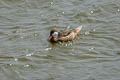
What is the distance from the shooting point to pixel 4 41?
1243 cm

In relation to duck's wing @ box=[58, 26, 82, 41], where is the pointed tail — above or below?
above

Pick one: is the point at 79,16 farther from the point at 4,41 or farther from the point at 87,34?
the point at 4,41

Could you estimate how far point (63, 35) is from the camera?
12.9 m

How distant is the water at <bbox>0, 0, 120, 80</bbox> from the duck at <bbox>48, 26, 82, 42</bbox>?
24 cm

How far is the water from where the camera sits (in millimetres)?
10328

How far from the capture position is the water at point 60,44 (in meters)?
→ 10.3

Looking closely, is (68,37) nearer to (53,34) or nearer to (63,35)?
(63,35)

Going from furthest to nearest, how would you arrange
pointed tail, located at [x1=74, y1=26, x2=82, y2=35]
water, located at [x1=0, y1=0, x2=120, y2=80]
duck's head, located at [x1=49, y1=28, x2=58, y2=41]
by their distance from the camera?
pointed tail, located at [x1=74, y1=26, x2=82, y2=35]
duck's head, located at [x1=49, y1=28, x2=58, y2=41]
water, located at [x1=0, y1=0, x2=120, y2=80]

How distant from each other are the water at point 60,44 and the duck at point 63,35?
0.77ft

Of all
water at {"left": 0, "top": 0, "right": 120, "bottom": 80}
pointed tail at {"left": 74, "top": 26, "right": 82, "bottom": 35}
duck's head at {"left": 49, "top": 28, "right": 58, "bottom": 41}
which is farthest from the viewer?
pointed tail at {"left": 74, "top": 26, "right": 82, "bottom": 35}

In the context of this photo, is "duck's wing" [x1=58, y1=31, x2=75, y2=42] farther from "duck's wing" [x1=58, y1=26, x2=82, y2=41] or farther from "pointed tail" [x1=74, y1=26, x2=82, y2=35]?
"pointed tail" [x1=74, y1=26, x2=82, y2=35]

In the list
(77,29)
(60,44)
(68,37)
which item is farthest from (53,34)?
(77,29)

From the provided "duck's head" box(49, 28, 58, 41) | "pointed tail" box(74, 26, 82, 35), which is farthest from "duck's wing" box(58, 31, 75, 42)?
"duck's head" box(49, 28, 58, 41)

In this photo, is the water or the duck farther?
the duck
